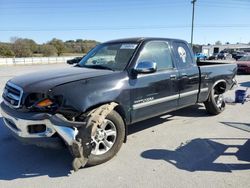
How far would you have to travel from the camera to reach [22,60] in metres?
38.9

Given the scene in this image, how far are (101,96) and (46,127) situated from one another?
0.89 metres

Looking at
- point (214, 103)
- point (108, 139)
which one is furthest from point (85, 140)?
point (214, 103)

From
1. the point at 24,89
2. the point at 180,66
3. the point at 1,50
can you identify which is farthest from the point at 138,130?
the point at 1,50

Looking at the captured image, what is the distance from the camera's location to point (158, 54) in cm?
502

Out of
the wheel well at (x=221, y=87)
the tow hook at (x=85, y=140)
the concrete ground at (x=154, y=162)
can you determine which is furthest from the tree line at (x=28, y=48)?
the tow hook at (x=85, y=140)

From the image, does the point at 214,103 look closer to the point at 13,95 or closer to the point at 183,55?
the point at 183,55

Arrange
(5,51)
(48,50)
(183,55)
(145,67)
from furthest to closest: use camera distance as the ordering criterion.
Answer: (48,50) → (5,51) → (183,55) → (145,67)

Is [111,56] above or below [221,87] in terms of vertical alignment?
above

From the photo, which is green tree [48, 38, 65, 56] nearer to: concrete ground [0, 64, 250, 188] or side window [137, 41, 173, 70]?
side window [137, 41, 173, 70]

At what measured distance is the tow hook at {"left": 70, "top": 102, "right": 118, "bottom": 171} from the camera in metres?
3.43

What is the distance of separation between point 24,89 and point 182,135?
3081 millimetres

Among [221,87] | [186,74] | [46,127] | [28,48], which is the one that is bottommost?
[46,127]

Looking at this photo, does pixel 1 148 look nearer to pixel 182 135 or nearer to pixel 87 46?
pixel 182 135

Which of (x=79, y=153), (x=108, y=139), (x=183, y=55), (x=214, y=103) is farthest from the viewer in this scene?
(x=214, y=103)
